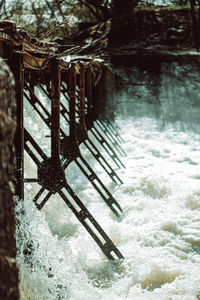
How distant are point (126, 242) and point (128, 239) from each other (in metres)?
0.14

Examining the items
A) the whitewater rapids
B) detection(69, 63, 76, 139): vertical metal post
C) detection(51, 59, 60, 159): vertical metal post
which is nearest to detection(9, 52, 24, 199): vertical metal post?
the whitewater rapids

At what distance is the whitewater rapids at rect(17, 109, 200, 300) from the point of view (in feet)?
10.5

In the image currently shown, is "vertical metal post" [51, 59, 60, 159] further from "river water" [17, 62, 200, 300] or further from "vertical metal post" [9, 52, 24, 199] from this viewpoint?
"vertical metal post" [9, 52, 24, 199]

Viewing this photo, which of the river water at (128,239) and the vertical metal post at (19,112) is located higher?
the vertical metal post at (19,112)

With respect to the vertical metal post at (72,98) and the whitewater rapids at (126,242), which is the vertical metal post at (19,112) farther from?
the vertical metal post at (72,98)

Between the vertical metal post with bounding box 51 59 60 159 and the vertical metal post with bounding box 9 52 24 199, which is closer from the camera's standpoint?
the vertical metal post with bounding box 9 52 24 199

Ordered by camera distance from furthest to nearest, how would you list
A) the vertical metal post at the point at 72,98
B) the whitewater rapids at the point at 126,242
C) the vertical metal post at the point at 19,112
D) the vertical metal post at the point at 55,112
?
the vertical metal post at the point at 72,98
the vertical metal post at the point at 55,112
the vertical metal post at the point at 19,112
the whitewater rapids at the point at 126,242

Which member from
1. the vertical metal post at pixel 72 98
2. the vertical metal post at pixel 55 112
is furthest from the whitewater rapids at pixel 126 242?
the vertical metal post at pixel 72 98

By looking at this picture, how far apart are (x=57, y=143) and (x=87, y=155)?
606 cm

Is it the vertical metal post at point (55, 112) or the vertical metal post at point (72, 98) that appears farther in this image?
the vertical metal post at point (72, 98)

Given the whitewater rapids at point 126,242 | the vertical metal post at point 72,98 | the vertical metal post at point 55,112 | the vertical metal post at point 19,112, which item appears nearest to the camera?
the whitewater rapids at point 126,242

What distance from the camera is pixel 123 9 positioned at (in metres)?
18.5

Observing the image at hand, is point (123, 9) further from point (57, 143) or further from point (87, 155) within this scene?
point (57, 143)

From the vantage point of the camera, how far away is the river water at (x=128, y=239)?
3.20 metres
